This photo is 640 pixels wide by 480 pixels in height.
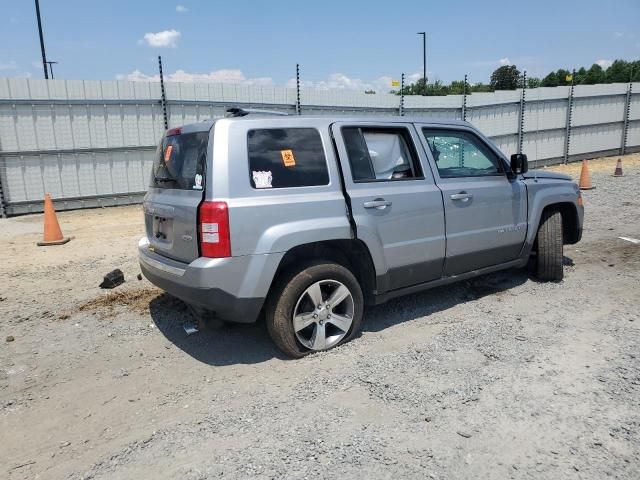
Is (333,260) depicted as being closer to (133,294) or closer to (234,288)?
(234,288)

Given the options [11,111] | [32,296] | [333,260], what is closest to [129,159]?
[11,111]

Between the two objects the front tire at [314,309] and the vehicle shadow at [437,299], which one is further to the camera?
the vehicle shadow at [437,299]

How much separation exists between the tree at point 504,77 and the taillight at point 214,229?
61.1 meters

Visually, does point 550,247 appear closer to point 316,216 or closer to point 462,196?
point 462,196

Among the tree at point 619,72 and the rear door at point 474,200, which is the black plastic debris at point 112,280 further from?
the tree at point 619,72

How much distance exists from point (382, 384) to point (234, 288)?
1.24 m

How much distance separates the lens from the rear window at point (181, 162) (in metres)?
Result: 3.52

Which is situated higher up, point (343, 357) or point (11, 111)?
point (11, 111)

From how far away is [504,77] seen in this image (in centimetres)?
6194

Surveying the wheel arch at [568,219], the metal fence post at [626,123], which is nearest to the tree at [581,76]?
the metal fence post at [626,123]

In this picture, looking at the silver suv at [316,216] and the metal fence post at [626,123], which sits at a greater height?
the metal fence post at [626,123]

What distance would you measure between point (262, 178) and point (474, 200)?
2.20 m

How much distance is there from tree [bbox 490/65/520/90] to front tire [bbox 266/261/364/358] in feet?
198

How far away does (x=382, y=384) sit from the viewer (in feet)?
11.0
